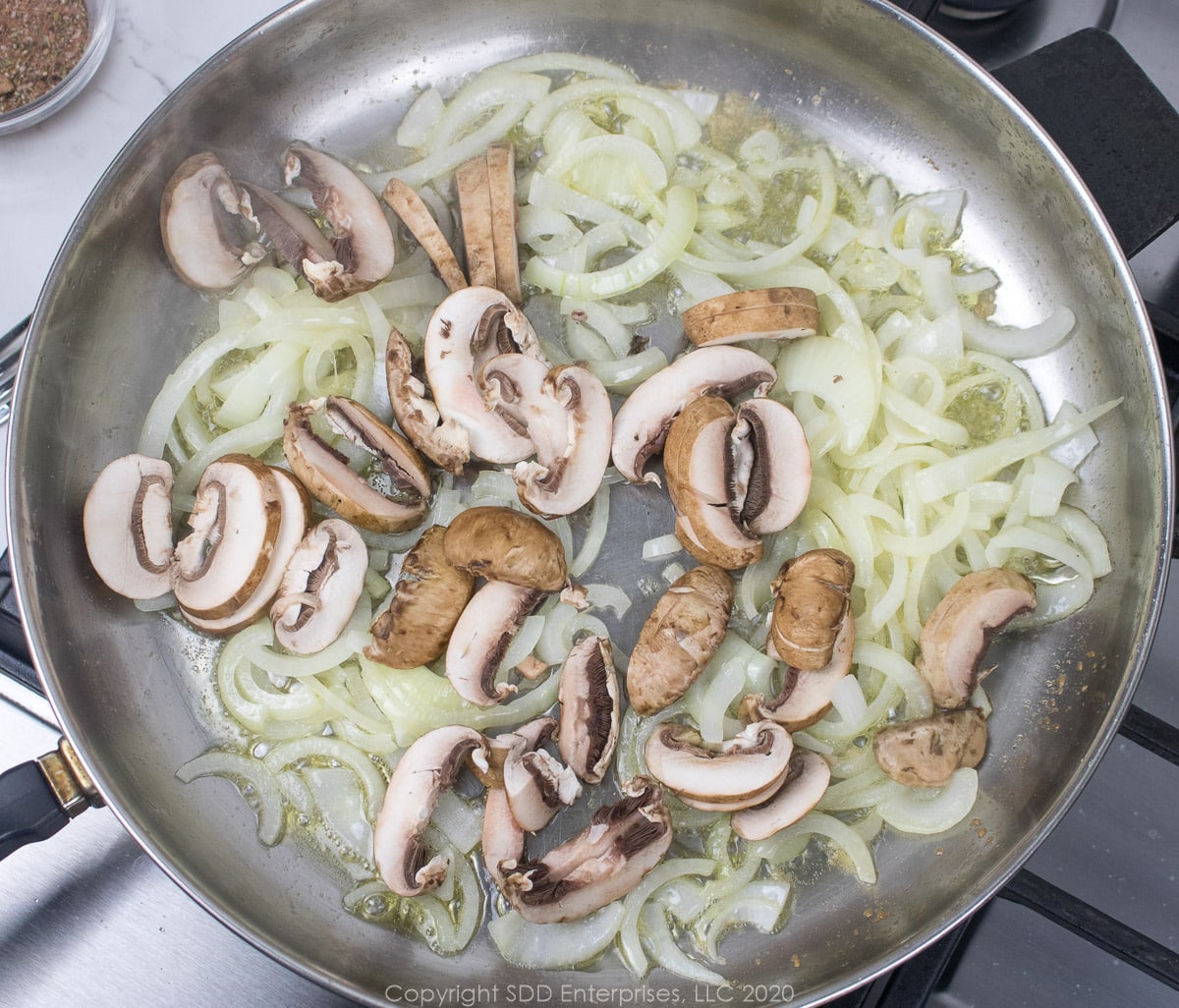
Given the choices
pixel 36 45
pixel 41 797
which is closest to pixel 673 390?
pixel 41 797

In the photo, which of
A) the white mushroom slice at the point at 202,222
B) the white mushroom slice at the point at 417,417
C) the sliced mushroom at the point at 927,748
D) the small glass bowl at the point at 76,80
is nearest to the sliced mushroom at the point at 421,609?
the white mushroom slice at the point at 417,417

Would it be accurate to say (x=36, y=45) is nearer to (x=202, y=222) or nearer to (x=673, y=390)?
(x=202, y=222)

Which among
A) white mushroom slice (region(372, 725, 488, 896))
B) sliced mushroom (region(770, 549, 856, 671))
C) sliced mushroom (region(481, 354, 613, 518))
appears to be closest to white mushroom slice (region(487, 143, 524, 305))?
sliced mushroom (region(481, 354, 613, 518))

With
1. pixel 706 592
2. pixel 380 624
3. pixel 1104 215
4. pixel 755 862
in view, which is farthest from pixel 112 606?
pixel 1104 215

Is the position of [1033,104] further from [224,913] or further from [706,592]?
[224,913]

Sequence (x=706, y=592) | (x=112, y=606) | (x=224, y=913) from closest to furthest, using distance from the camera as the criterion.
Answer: (x=224, y=913) → (x=706, y=592) → (x=112, y=606)
